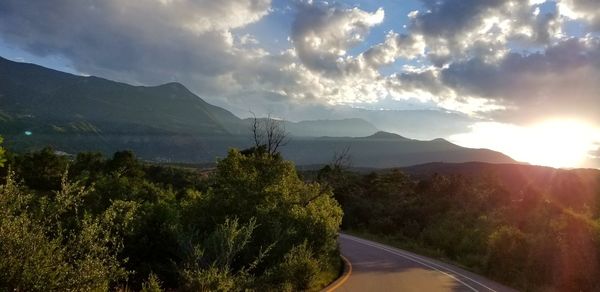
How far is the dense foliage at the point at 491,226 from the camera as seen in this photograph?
22484 millimetres

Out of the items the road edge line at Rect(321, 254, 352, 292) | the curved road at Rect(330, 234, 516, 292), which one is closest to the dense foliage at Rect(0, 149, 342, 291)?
the road edge line at Rect(321, 254, 352, 292)

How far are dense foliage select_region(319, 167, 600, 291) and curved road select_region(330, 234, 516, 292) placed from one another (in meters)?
2.51

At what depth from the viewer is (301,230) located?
1719cm

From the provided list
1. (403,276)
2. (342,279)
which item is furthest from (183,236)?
(403,276)

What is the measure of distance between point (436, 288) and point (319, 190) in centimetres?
661

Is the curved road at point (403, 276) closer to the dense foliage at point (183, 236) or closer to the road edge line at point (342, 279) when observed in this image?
the road edge line at point (342, 279)

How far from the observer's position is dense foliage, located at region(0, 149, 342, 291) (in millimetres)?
6688

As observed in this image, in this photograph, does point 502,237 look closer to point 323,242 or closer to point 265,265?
point 323,242

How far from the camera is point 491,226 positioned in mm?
33062

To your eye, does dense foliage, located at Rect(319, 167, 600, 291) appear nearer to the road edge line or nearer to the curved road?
the curved road

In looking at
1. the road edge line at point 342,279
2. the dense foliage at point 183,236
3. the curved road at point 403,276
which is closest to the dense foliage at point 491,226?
the curved road at point 403,276

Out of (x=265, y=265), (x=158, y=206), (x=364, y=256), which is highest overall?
(x=158, y=206)

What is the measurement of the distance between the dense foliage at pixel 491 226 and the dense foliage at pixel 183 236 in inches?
235

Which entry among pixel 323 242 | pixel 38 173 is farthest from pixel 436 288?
pixel 38 173
